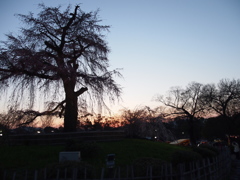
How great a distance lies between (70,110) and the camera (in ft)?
57.4

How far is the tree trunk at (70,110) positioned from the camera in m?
17.2

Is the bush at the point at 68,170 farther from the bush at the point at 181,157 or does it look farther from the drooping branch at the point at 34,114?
the drooping branch at the point at 34,114

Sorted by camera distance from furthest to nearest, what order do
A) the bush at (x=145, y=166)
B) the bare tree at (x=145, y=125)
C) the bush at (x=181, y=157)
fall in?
the bare tree at (x=145, y=125) < the bush at (x=181, y=157) < the bush at (x=145, y=166)

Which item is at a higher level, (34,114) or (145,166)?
(34,114)

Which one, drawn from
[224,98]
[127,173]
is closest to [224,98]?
[224,98]

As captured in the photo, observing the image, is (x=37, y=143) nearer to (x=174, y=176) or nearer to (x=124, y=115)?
(x=174, y=176)

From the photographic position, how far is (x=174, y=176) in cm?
758

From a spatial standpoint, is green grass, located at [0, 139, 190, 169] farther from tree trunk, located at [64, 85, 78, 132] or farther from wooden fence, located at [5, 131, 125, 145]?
tree trunk, located at [64, 85, 78, 132]

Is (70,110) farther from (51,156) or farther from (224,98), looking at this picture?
(224,98)

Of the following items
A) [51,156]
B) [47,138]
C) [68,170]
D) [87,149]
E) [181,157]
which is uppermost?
[47,138]

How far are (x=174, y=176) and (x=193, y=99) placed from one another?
4276 cm

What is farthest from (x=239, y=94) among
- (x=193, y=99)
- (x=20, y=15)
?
(x=20, y=15)

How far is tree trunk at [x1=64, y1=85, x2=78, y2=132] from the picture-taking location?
1723 centimetres

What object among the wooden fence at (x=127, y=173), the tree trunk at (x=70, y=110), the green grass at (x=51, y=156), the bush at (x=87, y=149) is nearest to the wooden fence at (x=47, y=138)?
the tree trunk at (x=70, y=110)
